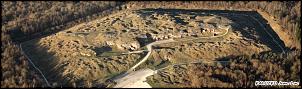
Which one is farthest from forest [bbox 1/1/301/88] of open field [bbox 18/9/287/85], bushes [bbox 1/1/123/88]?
open field [bbox 18/9/287/85]

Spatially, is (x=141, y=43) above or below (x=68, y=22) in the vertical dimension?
below

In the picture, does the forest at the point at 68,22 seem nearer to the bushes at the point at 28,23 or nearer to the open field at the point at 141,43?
the bushes at the point at 28,23

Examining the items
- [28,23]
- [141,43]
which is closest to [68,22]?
[28,23]

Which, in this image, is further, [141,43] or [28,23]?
[28,23]

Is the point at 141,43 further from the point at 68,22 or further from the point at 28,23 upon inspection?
the point at 28,23

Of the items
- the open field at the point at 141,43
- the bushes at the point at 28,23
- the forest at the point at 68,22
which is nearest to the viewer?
the bushes at the point at 28,23

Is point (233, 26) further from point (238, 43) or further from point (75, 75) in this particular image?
point (75, 75)

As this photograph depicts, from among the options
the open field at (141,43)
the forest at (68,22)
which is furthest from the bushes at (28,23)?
the open field at (141,43)

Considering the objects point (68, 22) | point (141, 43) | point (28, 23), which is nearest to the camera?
point (141, 43)

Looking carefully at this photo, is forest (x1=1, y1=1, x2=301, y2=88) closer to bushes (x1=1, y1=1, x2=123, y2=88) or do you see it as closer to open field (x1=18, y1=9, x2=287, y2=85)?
bushes (x1=1, y1=1, x2=123, y2=88)
